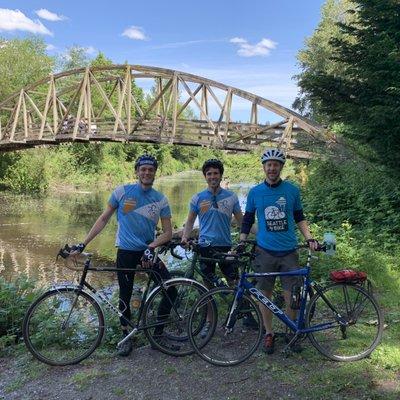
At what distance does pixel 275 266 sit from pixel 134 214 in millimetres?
1484

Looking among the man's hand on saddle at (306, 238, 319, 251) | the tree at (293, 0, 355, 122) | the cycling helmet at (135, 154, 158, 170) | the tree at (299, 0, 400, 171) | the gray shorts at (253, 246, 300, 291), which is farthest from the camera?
the tree at (293, 0, 355, 122)

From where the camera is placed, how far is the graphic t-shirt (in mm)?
4523

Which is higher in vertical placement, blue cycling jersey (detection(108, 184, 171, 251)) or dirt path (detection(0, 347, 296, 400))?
blue cycling jersey (detection(108, 184, 171, 251))

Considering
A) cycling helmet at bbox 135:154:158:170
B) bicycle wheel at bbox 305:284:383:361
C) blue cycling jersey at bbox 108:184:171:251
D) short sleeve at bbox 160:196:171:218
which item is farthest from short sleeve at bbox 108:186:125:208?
bicycle wheel at bbox 305:284:383:361

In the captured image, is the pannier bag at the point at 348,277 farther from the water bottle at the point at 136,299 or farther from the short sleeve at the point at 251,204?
the water bottle at the point at 136,299

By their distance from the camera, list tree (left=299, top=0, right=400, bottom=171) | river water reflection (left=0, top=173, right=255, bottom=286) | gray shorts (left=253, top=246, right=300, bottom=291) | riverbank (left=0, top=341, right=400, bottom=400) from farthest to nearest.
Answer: river water reflection (left=0, top=173, right=255, bottom=286)
tree (left=299, top=0, right=400, bottom=171)
gray shorts (left=253, top=246, right=300, bottom=291)
riverbank (left=0, top=341, right=400, bottom=400)

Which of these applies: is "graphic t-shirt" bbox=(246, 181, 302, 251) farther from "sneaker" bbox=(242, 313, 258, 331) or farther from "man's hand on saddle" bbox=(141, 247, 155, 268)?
"man's hand on saddle" bbox=(141, 247, 155, 268)

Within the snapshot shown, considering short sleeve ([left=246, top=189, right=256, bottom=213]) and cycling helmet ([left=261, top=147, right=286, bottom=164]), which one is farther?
short sleeve ([left=246, top=189, right=256, bottom=213])

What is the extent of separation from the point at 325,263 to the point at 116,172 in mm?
38121

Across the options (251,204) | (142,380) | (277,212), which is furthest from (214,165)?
(142,380)

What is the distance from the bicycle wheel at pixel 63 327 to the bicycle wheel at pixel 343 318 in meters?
2.11

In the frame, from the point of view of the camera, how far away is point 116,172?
44.2 m

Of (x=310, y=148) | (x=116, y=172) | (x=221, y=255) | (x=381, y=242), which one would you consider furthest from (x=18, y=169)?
(x=221, y=255)

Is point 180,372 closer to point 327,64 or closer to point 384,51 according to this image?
point 384,51
